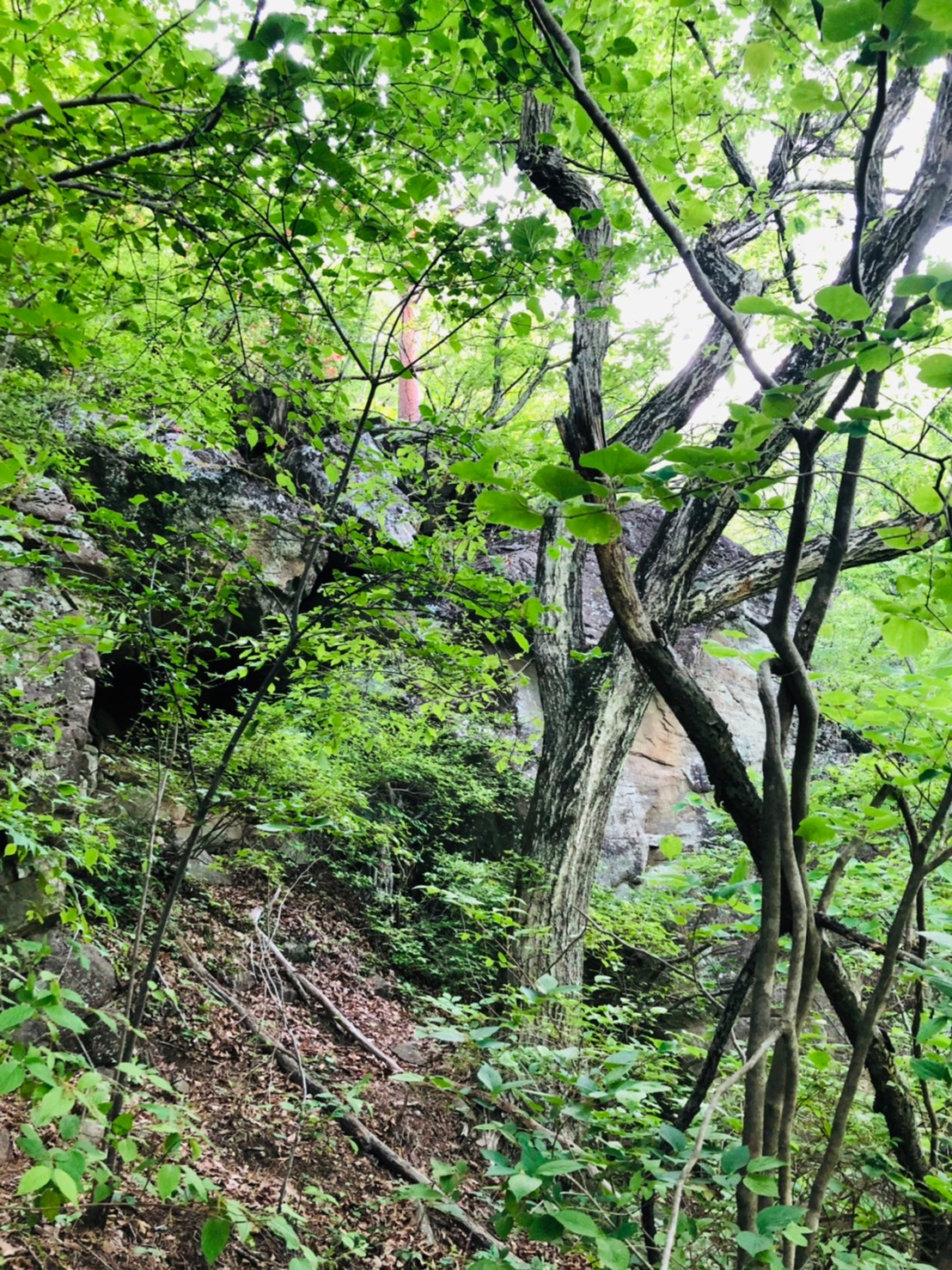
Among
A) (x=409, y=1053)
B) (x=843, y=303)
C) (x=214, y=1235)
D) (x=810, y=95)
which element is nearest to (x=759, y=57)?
(x=810, y=95)

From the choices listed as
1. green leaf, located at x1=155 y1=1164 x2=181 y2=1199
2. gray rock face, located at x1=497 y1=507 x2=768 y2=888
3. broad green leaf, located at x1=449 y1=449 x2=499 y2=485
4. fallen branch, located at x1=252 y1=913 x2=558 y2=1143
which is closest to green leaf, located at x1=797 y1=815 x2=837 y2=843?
broad green leaf, located at x1=449 y1=449 x2=499 y2=485

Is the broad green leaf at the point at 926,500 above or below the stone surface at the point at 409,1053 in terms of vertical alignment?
above

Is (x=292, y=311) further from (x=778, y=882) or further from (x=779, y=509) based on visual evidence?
(x=778, y=882)

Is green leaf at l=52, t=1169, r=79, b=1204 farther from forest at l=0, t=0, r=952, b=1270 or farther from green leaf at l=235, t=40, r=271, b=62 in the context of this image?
green leaf at l=235, t=40, r=271, b=62

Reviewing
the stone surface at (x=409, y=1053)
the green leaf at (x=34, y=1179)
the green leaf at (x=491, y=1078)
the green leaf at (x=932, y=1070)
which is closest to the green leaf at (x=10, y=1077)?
the green leaf at (x=34, y=1179)

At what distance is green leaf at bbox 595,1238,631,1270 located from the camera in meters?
0.94

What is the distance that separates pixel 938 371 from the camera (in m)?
0.84

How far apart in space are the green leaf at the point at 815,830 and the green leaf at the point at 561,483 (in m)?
0.92

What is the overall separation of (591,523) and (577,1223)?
0.96m

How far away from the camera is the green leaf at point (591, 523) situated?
0.88m

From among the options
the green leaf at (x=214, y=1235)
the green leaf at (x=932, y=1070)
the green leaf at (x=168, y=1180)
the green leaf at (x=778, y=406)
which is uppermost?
the green leaf at (x=778, y=406)

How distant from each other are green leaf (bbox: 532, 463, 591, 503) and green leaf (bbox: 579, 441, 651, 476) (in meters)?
0.02

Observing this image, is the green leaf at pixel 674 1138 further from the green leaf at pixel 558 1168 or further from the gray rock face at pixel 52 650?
the gray rock face at pixel 52 650

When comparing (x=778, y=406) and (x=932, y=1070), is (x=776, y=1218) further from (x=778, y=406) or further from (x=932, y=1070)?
(x=778, y=406)
